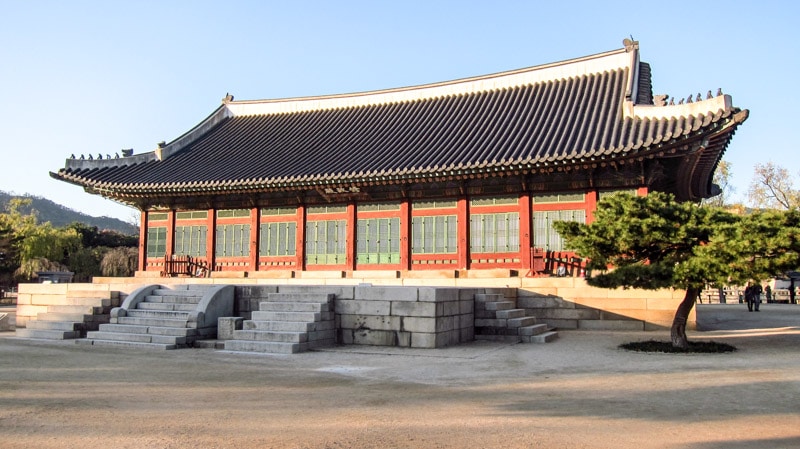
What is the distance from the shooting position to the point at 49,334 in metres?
16.0

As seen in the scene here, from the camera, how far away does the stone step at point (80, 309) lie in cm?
Result: 1656

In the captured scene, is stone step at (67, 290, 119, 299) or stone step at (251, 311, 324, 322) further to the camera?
stone step at (67, 290, 119, 299)

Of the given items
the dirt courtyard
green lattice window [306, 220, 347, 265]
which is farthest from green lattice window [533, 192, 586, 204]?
the dirt courtyard

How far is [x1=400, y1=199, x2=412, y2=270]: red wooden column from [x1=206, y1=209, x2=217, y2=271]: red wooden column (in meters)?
7.68

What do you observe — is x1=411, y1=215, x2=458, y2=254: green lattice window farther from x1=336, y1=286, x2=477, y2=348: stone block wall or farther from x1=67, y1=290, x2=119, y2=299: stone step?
x1=67, y1=290, x2=119, y2=299: stone step

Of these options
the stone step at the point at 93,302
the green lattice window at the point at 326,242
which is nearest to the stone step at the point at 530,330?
the green lattice window at the point at 326,242

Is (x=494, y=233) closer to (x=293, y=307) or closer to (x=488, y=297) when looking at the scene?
Result: (x=488, y=297)

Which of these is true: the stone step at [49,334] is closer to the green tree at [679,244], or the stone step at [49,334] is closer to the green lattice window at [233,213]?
the green lattice window at [233,213]

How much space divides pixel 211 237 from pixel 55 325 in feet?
26.2

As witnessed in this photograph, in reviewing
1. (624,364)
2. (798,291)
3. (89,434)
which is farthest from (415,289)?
(798,291)

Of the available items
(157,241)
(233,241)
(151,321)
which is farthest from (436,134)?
(151,321)

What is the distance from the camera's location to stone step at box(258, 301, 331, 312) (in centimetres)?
1382

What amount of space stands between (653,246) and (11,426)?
11357 mm

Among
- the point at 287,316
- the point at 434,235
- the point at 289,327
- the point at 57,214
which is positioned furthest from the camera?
the point at 57,214
